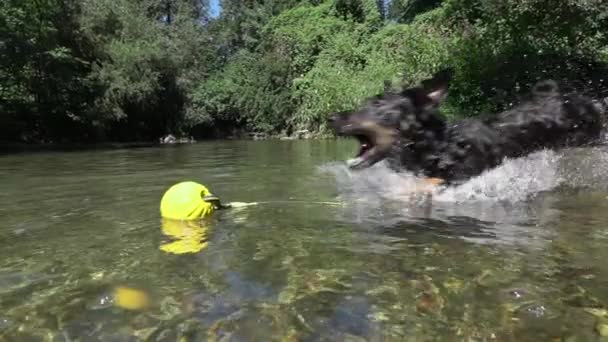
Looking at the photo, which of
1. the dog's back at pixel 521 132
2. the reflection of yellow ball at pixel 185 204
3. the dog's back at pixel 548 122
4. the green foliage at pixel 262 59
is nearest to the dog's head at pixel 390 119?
the dog's back at pixel 521 132

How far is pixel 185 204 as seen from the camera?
20.2 ft

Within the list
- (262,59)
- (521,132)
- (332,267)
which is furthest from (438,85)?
(262,59)

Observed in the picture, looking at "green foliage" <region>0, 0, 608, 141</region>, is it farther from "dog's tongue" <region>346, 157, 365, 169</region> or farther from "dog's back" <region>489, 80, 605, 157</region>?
"dog's tongue" <region>346, 157, 365, 169</region>

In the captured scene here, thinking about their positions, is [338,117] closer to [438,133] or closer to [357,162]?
[357,162]

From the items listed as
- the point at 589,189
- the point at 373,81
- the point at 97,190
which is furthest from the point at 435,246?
the point at 373,81

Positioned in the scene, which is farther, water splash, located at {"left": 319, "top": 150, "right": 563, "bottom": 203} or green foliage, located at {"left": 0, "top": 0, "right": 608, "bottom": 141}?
green foliage, located at {"left": 0, "top": 0, "right": 608, "bottom": 141}

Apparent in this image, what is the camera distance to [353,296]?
11.8 feet

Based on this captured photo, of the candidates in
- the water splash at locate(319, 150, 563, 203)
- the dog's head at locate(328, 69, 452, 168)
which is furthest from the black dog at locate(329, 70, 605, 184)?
the water splash at locate(319, 150, 563, 203)

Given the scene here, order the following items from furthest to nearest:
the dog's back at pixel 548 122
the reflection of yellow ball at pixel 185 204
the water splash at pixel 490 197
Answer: the dog's back at pixel 548 122 → the reflection of yellow ball at pixel 185 204 → the water splash at pixel 490 197

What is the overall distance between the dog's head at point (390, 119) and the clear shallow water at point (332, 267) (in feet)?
1.93

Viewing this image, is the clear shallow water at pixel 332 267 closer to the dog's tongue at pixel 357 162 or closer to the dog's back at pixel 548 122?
the dog's back at pixel 548 122

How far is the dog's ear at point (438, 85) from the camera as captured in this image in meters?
6.80

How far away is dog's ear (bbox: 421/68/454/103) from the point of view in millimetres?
6805

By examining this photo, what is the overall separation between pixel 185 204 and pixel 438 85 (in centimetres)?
320
